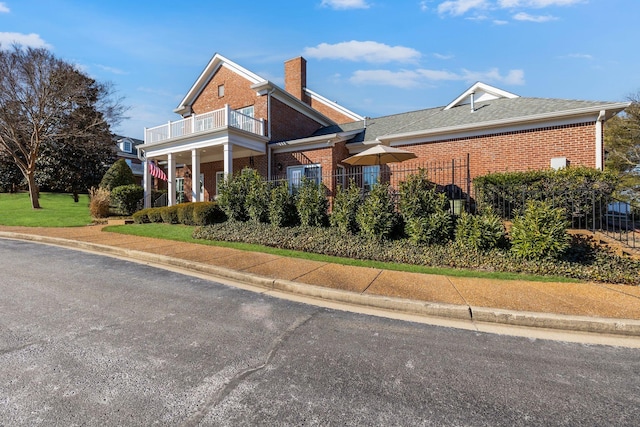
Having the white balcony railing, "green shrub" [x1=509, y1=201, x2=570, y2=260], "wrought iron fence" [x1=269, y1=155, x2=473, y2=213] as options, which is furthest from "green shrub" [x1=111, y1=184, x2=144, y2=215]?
"green shrub" [x1=509, y1=201, x2=570, y2=260]

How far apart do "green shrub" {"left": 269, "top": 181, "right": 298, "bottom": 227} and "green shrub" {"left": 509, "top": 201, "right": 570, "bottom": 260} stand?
614 centimetres

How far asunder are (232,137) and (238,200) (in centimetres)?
443

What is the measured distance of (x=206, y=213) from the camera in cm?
1167

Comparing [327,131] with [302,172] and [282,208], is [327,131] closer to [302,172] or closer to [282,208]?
[302,172]

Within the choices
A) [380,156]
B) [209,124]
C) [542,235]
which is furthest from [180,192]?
[542,235]

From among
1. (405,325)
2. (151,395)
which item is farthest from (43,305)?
(405,325)

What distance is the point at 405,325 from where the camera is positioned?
3.82 meters

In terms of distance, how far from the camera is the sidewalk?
12.6 feet

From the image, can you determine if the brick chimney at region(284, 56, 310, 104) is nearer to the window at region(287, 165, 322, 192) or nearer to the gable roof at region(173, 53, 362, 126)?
the gable roof at region(173, 53, 362, 126)

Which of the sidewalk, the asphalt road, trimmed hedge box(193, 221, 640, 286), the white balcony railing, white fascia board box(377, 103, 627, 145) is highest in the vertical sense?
the white balcony railing

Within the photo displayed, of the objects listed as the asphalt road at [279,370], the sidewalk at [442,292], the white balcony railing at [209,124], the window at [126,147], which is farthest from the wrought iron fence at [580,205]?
the window at [126,147]

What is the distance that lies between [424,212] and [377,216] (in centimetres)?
116

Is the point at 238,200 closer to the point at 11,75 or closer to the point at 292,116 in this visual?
the point at 292,116

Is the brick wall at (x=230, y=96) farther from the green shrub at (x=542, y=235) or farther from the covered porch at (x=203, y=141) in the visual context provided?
the green shrub at (x=542, y=235)
